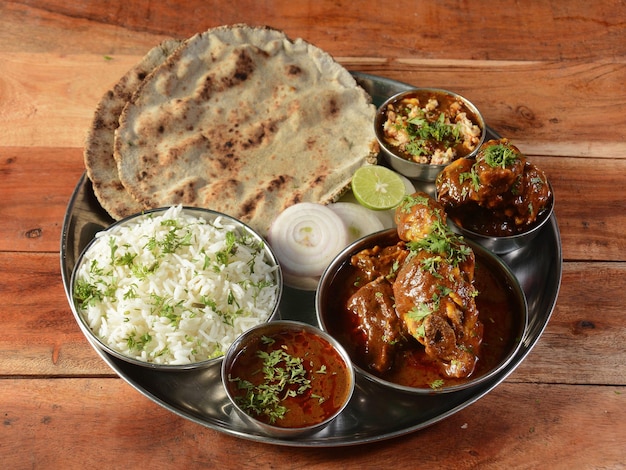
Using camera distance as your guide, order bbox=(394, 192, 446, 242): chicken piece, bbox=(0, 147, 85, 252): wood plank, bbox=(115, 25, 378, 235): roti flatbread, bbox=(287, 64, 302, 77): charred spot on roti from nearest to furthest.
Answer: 1. bbox=(394, 192, 446, 242): chicken piece
2. bbox=(115, 25, 378, 235): roti flatbread
3. bbox=(0, 147, 85, 252): wood plank
4. bbox=(287, 64, 302, 77): charred spot on roti

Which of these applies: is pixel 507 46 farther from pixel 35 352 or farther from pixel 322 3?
pixel 35 352

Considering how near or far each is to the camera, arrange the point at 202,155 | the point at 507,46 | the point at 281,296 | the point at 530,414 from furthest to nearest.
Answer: the point at 507,46
the point at 202,155
the point at 281,296
the point at 530,414

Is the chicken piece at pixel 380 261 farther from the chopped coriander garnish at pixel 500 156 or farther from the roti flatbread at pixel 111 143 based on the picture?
the roti flatbread at pixel 111 143

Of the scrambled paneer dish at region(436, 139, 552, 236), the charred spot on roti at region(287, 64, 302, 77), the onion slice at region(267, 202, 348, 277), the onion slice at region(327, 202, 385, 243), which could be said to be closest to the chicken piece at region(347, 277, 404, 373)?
the onion slice at region(267, 202, 348, 277)

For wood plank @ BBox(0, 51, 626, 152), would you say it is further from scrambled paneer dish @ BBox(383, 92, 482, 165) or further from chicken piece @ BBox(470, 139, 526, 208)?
chicken piece @ BBox(470, 139, 526, 208)

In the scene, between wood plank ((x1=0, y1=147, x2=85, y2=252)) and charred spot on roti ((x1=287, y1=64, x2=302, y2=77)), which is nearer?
wood plank ((x1=0, y1=147, x2=85, y2=252))

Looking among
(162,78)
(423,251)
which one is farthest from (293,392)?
(162,78)

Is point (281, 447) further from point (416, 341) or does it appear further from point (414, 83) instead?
point (414, 83)
